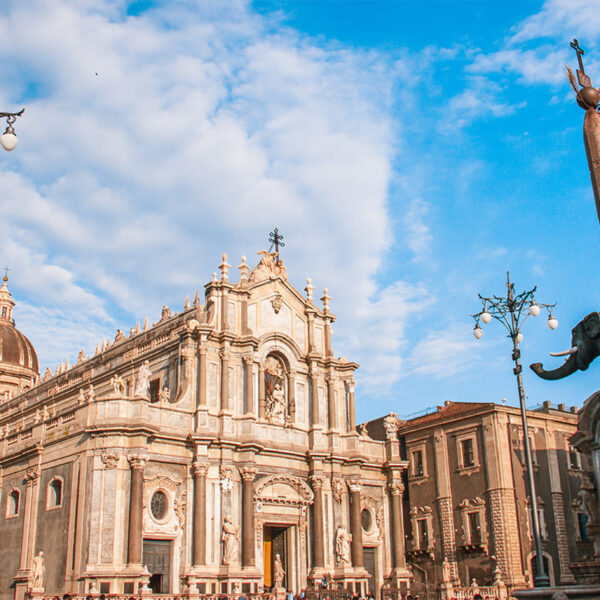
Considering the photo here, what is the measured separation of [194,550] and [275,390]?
9.36m

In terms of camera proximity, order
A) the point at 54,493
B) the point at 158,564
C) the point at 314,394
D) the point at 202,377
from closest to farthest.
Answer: the point at 158,564 < the point at 54,493 < the point at 202,377 < the point at 314,394

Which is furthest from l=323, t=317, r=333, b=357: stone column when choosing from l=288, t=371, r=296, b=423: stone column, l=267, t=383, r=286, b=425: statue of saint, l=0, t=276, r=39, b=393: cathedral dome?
l=0, t=276, r=39, b=393: cathedral dome

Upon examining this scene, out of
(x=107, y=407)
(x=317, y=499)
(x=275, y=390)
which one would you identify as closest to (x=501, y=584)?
(x=317, y=499)

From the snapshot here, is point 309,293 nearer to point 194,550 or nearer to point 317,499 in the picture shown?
point 317,499

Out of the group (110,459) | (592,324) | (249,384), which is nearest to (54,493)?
(110,459)

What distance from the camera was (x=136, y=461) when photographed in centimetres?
3152

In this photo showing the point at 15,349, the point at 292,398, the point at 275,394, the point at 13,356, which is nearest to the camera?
the point at 275,394

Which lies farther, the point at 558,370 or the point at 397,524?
the point at 397,524

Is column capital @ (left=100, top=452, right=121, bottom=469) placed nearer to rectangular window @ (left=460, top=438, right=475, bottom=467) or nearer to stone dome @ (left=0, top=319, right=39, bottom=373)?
rectangular window @ (left=460, top=438, right=475, bottom=467)

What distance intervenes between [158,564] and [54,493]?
19.2 feet

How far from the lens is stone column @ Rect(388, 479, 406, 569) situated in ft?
132

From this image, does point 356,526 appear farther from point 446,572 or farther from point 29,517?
point 29,517

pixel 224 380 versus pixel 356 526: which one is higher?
pixel 224 380

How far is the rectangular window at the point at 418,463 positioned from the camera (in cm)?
4453
